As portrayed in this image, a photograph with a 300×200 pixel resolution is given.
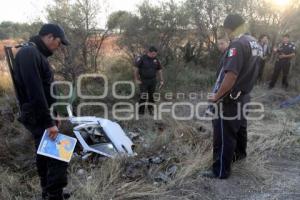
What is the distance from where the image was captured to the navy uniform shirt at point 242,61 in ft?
11.7

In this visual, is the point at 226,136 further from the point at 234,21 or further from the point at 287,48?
the point at 287,48

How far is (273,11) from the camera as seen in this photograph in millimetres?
12375

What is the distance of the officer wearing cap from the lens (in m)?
2.97

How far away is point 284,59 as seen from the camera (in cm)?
1011

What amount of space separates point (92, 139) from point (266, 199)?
2.98 m

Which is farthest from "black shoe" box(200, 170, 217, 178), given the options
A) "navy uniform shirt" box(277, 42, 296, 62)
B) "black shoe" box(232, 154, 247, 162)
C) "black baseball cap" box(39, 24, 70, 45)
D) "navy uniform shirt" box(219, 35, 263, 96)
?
"navy uniform shirt" box(277, 42, 296, 62)

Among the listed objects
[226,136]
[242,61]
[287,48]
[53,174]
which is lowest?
[53,174]

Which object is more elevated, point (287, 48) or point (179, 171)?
point (287, 48)

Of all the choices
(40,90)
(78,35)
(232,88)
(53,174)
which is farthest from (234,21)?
(78,35)

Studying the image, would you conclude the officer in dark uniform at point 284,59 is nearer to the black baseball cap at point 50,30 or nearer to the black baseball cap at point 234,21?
the black baseball cap at point 234,21

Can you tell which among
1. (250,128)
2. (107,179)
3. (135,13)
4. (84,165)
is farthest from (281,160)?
(135,13)

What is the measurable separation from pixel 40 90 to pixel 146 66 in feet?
15.4

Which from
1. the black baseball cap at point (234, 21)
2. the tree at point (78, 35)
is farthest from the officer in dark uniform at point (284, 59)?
the black baseball cap at point (234, 21)

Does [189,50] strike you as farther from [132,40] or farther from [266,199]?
[266,199]
